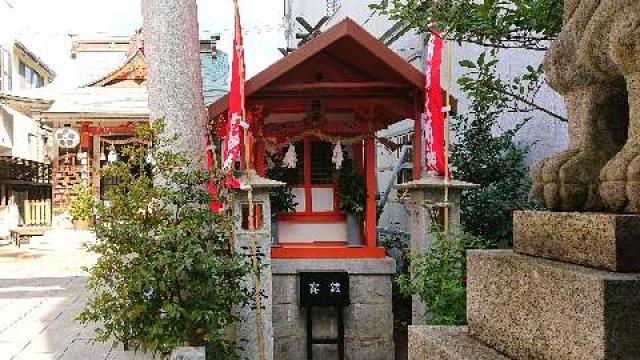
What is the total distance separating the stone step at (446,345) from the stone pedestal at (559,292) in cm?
2

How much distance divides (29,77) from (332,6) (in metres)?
21.2

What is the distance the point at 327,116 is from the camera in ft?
37.6

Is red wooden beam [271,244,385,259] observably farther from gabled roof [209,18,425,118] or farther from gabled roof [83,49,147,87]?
gabled roof [83,49,147,87]

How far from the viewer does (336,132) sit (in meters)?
10.8

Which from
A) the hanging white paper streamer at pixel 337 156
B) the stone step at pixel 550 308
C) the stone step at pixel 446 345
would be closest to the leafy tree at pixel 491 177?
the hanging white paper streamer at pixel 337 156

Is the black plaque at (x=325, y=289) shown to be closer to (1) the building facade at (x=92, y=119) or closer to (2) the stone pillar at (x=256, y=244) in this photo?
(2) the stone pillar at (x=256, y=244)

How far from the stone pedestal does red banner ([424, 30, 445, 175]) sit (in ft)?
17.3

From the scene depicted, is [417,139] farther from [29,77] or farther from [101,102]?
[29,77]

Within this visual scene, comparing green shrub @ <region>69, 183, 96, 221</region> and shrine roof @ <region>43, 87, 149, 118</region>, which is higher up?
shrine roof @ <region>43, 87, 149, 118</region>

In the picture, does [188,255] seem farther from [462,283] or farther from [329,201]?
[329,201]

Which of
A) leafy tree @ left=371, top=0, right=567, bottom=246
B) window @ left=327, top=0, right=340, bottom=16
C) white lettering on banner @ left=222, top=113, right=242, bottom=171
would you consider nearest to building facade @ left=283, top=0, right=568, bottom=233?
window @ left=327, top=0, right=340, bottom=16

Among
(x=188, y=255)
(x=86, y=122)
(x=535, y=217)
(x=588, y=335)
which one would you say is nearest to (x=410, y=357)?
(x=535, y=217)

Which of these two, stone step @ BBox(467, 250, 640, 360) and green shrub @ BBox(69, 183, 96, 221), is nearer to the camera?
stone step @ BBox(467, 250, 640, 360)

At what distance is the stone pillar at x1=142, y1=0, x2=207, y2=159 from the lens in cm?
723
